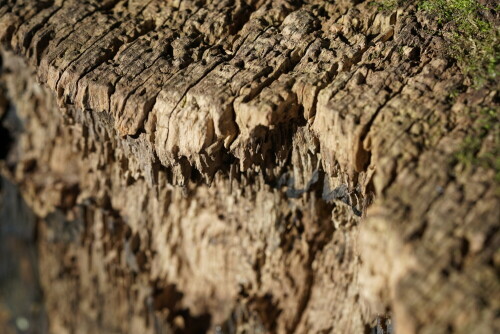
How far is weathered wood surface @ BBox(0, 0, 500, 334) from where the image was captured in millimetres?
1616

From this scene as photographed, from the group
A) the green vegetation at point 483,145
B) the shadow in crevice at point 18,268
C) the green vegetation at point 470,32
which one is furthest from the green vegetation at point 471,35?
the shadow in crevice at point 18,268

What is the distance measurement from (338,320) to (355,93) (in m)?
1.48

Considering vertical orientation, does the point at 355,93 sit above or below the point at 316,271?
above

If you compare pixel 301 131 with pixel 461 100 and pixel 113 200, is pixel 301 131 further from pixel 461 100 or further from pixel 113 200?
pixel 113 200

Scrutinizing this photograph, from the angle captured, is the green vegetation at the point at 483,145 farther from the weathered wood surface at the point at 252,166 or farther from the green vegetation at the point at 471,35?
the green vegetation at the point at 471,35

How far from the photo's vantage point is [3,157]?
140 inches

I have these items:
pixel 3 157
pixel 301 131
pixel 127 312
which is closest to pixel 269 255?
pixel 301 131

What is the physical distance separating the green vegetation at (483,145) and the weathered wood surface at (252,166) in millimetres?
18

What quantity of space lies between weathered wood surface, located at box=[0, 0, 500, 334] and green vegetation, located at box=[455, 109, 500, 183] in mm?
18

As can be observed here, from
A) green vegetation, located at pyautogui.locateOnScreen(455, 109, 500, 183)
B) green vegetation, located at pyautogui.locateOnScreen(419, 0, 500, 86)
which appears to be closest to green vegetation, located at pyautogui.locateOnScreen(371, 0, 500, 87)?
green vegetation, located at pyautogui.locateOnScreen(419, 0, 500, 86)

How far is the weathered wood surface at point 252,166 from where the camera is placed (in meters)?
1.62

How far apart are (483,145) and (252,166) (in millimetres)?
1112

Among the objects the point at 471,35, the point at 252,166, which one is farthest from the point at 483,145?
the point at 252,166

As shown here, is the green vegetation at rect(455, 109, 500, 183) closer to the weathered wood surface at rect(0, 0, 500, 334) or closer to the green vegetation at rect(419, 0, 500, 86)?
the weathered wood surface at rect(0, 0, 500, 334)
